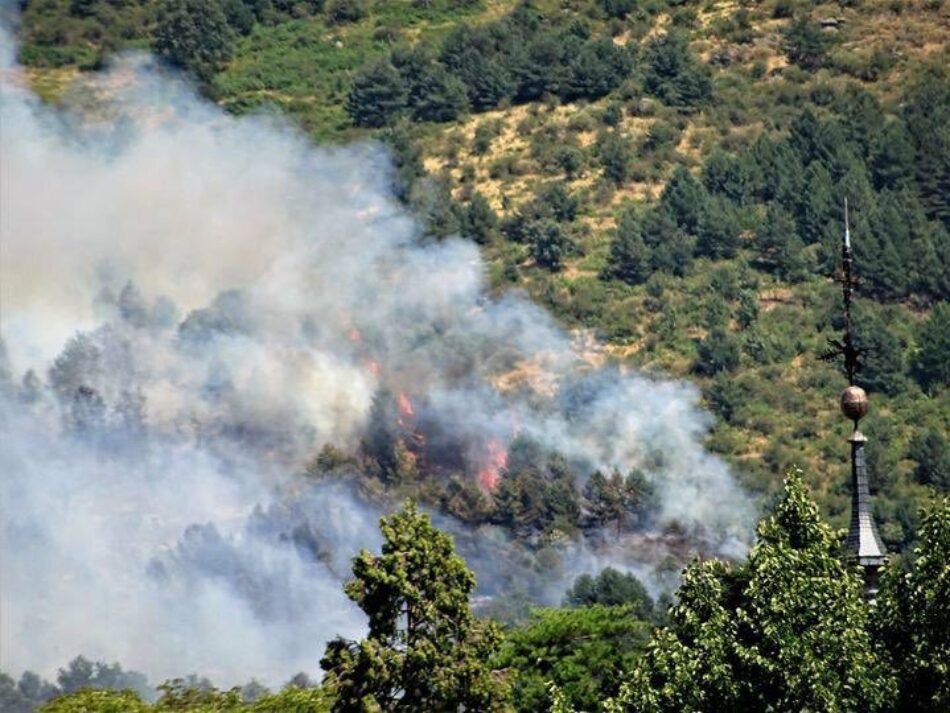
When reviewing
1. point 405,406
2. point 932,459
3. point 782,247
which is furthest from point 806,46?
point 932,459

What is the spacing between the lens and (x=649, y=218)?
564ft

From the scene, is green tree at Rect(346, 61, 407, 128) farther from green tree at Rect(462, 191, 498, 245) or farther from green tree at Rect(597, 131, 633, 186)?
green tree at Rect(462, 191, 498, 245)

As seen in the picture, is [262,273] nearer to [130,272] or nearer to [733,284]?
[130,272]

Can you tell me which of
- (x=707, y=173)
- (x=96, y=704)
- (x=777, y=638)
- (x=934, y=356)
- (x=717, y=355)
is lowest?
(x=777, y=638)

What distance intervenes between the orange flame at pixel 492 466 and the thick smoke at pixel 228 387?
372 millimetres

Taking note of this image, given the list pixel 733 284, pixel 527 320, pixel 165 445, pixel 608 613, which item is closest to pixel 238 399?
pixel 165 445

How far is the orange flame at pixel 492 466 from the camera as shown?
489 ft

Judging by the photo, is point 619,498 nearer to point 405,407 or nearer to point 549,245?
point 405,407

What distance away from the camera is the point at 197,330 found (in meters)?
163

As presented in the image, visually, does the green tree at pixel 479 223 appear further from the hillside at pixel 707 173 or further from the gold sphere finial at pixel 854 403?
the gold sphere finial at pixel 854 403

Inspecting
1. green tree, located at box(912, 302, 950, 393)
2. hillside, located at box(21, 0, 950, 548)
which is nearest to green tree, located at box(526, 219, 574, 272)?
hillside, located at box(21, 0, 950, 548)

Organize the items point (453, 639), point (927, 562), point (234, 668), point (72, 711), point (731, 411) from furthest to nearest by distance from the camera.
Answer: point (731, 411) < point (234, 668) < point (72, 711) < point (453, 639) < point (927, 562)

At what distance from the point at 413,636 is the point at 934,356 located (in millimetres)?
89765

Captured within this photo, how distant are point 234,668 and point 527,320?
37.9 metres
